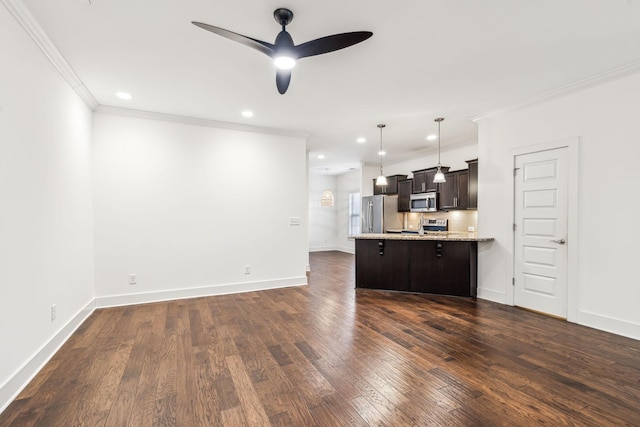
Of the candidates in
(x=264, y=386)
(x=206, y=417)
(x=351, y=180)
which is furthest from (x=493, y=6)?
(x=351, y=180)

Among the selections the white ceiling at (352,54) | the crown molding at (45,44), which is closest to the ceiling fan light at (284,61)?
the white ceiling at (352,54)

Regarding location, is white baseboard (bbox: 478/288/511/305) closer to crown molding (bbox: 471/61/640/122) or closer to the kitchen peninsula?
the kitchen peninsula

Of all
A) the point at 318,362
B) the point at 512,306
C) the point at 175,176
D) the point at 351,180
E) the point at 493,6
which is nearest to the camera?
the point at 493,6

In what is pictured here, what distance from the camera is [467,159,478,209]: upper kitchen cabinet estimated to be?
5.70 meters

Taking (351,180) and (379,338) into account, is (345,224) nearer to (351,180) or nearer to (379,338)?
(351,180)

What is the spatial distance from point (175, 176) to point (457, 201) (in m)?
5.33

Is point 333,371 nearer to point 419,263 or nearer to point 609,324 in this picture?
point 419,263

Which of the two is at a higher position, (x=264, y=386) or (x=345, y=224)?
(x=345, y=224)

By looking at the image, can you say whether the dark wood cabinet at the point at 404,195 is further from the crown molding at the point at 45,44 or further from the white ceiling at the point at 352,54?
the crown molding at the point at 45,44

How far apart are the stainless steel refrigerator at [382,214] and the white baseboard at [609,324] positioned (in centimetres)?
464

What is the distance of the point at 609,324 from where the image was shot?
3.21m

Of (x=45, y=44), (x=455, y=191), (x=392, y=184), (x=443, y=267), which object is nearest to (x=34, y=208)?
(x=45, y=44)

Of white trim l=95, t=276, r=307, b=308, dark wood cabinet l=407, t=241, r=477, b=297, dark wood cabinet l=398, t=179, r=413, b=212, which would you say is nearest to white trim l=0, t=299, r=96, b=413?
white trim l=95, t=276, r=307, b=308

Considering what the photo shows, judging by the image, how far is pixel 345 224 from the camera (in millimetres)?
10438
